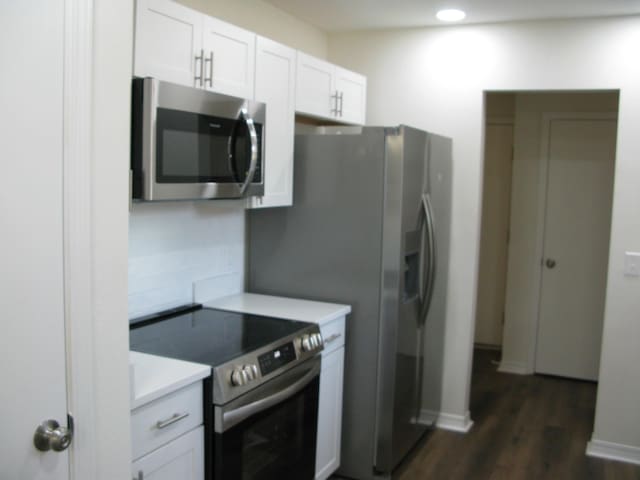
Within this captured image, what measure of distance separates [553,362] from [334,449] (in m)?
2.63

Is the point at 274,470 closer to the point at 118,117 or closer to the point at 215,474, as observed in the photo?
the point at 215,474

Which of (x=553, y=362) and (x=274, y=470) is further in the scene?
(x=553, y=362)

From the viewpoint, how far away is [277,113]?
119 inches

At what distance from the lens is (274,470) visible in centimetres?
257

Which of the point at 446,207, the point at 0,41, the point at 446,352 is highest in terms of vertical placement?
the point at 0,41

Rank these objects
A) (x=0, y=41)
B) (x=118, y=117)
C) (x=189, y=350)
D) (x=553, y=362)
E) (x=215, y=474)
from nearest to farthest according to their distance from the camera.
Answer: (x=0, y=41), (x=118, y=117), (x=215, y=474), (x=189, y=350), (x=553, y=362)

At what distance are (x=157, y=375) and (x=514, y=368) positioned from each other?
3.85 m

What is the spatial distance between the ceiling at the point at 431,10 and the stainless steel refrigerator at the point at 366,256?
0.68m

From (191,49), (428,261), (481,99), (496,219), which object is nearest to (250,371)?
(191,49)

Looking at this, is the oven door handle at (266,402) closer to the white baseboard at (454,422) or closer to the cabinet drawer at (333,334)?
the cabinet drawer at (333,334)

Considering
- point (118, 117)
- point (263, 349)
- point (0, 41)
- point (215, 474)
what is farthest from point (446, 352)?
point (0, 41)

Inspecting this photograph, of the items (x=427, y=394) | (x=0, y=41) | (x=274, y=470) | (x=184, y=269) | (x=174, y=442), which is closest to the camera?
(x=0, y=41)

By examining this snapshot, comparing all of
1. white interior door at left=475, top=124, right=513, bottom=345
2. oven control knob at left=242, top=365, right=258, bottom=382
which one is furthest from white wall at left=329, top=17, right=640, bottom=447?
oven control knob at left=242, top=365, right=258, bottom=382

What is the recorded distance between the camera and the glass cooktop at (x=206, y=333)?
235 centimetres
